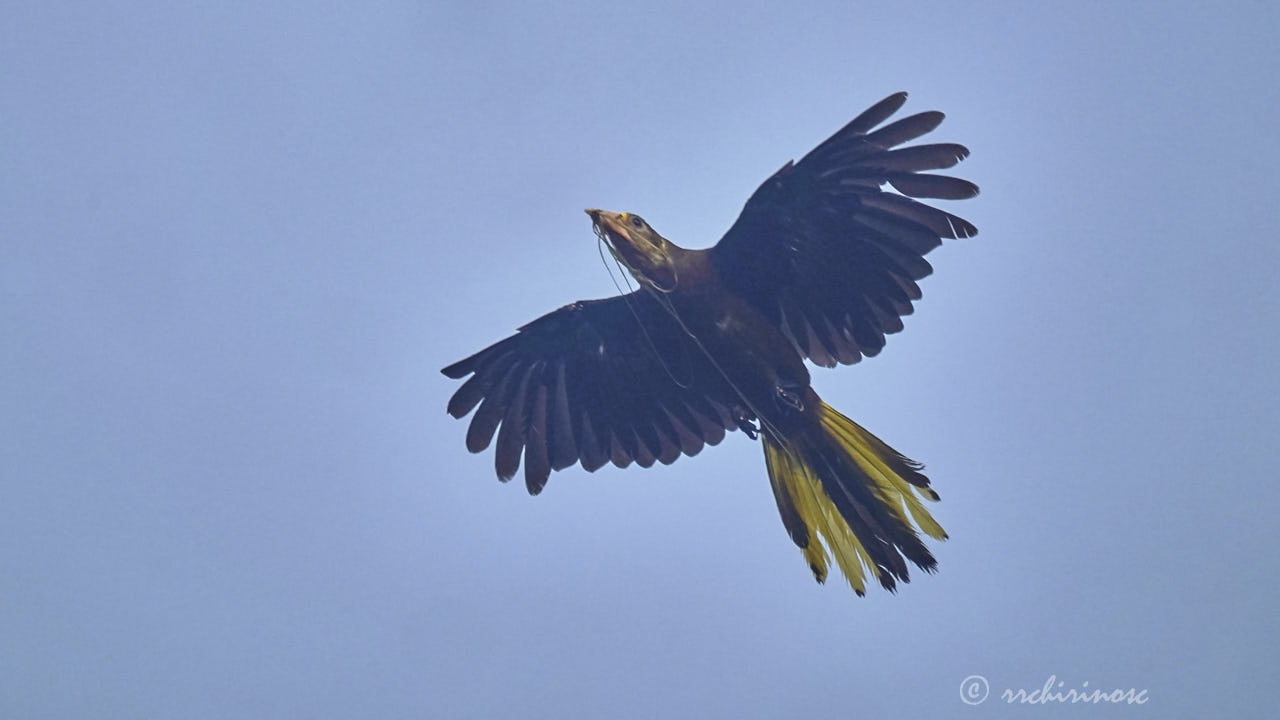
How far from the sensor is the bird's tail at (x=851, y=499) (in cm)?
716

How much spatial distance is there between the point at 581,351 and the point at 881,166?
2.79m

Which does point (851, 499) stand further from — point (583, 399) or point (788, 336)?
point (583, 399)

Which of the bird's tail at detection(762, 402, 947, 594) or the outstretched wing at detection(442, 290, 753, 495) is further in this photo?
the outstretched wing at detection(442, 290, 753, 495)

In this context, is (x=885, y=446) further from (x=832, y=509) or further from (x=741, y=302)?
(x=741, y=302)

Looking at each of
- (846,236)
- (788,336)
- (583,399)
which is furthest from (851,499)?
(583,399)

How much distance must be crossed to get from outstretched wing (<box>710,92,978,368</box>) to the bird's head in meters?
0.49

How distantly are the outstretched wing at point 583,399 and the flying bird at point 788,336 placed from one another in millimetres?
14

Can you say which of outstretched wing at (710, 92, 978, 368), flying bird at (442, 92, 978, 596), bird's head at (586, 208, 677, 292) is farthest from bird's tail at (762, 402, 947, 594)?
bird's head at (586, 208, 677, 292)

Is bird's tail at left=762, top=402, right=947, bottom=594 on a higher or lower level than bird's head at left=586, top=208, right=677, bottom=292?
lower

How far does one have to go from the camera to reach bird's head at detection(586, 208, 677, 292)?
7051 millimetres

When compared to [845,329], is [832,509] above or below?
below

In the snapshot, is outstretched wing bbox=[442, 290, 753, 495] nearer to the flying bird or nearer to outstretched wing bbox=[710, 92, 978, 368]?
the flying bird

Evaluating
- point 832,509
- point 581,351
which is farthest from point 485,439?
point 832,509

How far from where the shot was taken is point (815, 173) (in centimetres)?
727
